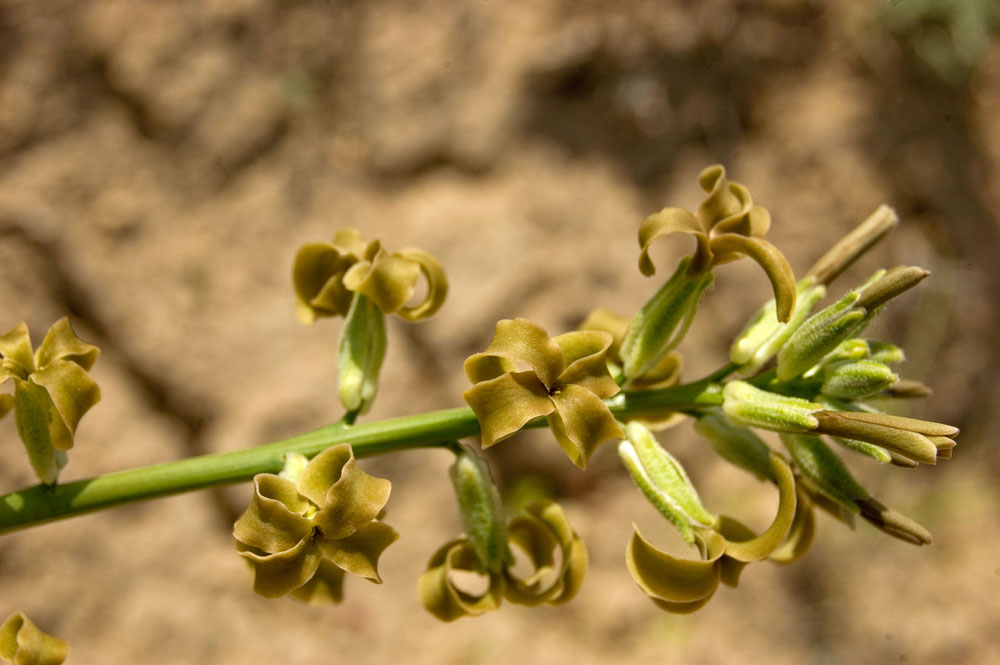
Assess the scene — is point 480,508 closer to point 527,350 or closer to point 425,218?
point 527,350

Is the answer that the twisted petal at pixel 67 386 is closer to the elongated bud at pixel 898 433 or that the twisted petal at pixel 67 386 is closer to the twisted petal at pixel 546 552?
the twisted petal at pixel 546 552

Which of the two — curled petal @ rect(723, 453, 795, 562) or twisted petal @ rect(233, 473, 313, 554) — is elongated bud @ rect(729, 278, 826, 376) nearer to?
curled petal @ rect(723, 453, 795, 562)

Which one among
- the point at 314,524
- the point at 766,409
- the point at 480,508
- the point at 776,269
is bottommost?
the point at 480,508

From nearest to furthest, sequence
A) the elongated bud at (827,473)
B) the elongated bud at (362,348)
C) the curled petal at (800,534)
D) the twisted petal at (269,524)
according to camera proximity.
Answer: the twisted petal at (269,524)
the elongated bud at (827,473)
the curled petal at (800,534)
the elongated bud at (362,348)

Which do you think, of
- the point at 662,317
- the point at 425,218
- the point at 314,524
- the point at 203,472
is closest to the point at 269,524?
the point at 314,524

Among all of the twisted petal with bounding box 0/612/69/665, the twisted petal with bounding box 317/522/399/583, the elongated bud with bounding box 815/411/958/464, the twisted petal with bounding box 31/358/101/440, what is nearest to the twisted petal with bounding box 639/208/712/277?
the elongated bud with bounding box 815/411/958/464

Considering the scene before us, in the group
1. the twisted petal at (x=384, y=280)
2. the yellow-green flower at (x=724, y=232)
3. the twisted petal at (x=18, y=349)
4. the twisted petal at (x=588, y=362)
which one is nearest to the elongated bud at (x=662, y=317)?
the yellow-green flower at (x=724, y=232)
